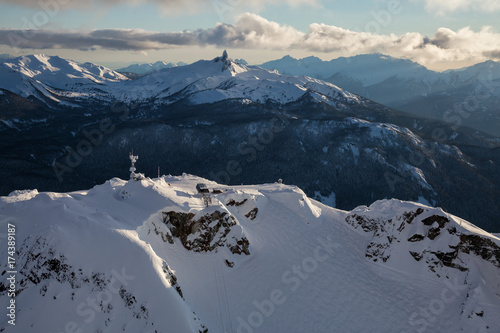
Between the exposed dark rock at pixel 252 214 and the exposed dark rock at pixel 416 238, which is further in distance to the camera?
the exposed dark rock at pixel 252 214

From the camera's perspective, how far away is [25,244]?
27516 mm

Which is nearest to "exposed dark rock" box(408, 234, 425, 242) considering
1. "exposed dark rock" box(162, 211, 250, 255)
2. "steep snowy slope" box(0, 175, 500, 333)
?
"steep snowy slope" box(0, 175, 500, 333)

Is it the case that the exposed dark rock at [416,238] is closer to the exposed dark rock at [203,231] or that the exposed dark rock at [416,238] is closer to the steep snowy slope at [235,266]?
the steep snowy slope at [235,266]

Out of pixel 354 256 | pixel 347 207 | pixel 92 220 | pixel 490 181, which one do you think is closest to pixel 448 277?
pixel 354 256

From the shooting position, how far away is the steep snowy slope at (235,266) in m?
25.8

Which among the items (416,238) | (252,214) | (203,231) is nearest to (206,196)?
(203,231)

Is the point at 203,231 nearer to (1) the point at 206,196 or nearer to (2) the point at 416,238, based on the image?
(1) the point at 206,196

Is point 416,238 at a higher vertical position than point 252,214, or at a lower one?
higher

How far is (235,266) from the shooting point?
3747 cm

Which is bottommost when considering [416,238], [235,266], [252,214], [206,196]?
[235,266]

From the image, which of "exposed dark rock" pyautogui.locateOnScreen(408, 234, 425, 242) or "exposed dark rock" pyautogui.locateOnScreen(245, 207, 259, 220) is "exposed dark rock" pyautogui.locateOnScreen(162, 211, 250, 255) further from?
"exposed dark rock" pyautogui.locateOnScreen(408, 234, 425, 242)

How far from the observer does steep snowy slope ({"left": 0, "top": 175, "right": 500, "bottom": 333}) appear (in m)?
25.8

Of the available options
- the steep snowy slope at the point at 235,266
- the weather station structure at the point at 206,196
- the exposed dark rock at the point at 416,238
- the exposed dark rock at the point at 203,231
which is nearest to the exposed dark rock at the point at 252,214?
the steep snowy slope at the point at 235,266

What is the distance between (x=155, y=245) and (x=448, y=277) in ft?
116
